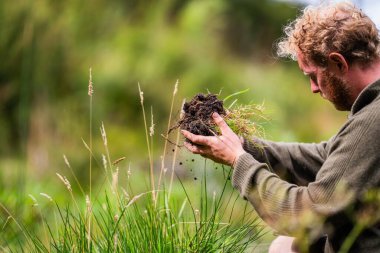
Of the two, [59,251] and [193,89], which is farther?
[193,89]

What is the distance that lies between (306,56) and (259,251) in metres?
0.91

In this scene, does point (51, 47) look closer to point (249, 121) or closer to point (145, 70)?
point (145, 70)

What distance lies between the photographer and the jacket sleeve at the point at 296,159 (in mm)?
3361

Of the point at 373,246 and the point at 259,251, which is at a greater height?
the point at 373,246

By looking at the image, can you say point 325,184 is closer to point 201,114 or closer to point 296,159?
point 201,114

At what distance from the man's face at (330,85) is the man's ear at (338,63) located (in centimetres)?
3

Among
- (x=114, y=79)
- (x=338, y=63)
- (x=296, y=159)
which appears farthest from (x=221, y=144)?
(x=114, y=79)

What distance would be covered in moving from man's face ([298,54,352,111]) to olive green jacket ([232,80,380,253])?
0.13m

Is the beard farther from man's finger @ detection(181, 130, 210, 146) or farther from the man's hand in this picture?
man's finger @ detection(181, 130, 210, 146)

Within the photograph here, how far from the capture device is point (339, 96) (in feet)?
9.46

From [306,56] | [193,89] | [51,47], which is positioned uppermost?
[306,56]

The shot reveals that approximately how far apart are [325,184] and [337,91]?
0.45m

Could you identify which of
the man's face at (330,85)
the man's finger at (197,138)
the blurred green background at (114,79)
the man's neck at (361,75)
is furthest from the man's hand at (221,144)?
the blurred green background at (114,79)

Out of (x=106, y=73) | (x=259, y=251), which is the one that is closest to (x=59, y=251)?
(x=259, y=251)
